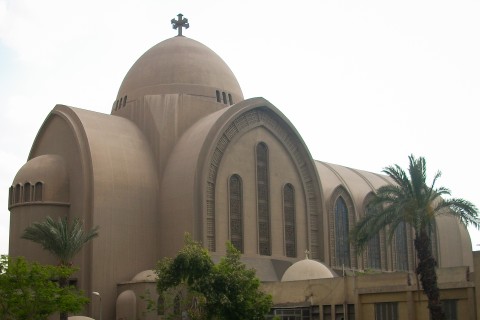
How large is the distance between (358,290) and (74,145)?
18.5 metres

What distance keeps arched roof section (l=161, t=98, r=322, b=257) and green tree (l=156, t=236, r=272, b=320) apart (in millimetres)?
9456

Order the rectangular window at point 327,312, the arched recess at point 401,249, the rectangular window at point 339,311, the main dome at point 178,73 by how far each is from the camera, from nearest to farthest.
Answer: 1. the rectangular window at point 339,311
2. the rectangular window at point 327,312
3. the main dome at point 178,73
4. the arched recess at point 401,249

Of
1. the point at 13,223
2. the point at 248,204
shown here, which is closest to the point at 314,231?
the point at 248,204

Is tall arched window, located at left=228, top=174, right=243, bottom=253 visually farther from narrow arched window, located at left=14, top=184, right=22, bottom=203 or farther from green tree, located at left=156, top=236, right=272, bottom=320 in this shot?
green tree, located at left=156, top=236, right=272, bottom=320

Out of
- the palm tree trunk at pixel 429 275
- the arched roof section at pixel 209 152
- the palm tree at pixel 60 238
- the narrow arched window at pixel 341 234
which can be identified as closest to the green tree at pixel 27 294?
the palm tree at pixel 60 238

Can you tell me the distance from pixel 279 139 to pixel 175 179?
8.22m

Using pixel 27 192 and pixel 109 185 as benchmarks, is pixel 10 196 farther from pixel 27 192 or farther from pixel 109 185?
pixel 109 185

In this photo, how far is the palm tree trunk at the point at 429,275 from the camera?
28.2 m

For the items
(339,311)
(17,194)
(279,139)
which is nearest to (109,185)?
(17,194)

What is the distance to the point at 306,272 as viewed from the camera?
41.8 metres

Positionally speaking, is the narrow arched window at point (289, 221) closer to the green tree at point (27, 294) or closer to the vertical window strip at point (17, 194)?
the vertical window strip at point (17, 194)

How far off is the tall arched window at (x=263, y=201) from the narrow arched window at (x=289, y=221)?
1530 mm

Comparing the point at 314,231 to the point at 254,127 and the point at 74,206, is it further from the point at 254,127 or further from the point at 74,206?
the point at 74,206

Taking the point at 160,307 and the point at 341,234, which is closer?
the point at 160,307
